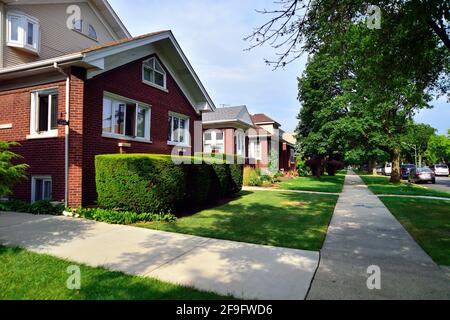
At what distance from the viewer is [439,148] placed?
6044 centimetres

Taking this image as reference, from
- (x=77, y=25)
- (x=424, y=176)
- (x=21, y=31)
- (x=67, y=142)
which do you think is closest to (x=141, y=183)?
(x=67, y=142)

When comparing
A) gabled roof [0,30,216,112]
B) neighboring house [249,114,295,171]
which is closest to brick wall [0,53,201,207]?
gabled roof [0,30,216,112]

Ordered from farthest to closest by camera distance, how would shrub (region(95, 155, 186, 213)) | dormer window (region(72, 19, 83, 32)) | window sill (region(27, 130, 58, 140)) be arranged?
dormer window (region(72, 19, 83, 32))
window sill (region(27, 130, 58, 140))
shrub (region(95, 155, 186, 213))

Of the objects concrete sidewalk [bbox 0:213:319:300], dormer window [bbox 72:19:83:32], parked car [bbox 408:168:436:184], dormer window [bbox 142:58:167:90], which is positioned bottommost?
concrete sidewalk [bbox 0:213:319:300]

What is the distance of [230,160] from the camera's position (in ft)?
43.0

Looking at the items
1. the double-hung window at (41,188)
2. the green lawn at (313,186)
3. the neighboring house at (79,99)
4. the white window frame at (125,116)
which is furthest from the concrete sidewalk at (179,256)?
the green lawn at (313,186)

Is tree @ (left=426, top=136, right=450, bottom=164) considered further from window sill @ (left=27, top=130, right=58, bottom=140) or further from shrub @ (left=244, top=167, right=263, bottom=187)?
window sill @ (left=27, top=130, right=58, bottom=140)

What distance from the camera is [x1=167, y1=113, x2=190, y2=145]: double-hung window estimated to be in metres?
13.0

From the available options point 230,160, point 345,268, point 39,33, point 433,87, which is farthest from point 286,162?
point 345,268

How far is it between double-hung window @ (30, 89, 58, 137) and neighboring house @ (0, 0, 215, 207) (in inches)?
1.1

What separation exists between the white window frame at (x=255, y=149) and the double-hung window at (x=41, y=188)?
1682 centimetres
